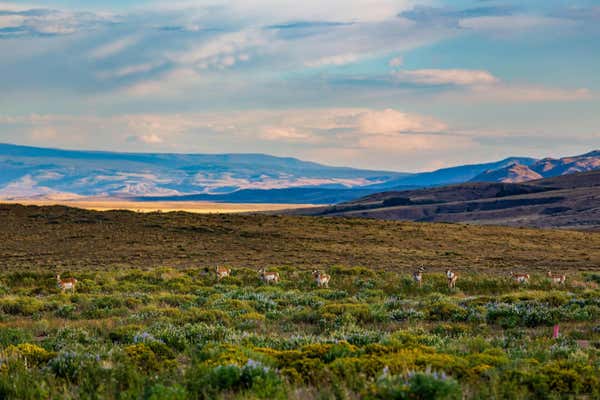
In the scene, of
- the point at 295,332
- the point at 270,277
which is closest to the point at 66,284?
the point at 270,277

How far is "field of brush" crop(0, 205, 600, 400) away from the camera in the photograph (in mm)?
7336

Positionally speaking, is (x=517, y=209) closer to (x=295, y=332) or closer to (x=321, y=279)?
(x=321, y=279)

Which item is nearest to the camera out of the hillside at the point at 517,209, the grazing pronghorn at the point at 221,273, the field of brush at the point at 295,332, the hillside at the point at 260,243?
the field of brush at the point at 295,332

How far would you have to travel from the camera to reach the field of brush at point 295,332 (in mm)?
7336

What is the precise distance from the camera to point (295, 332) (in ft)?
43.4

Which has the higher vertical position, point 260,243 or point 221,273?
point 221,273

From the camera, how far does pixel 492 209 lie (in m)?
142

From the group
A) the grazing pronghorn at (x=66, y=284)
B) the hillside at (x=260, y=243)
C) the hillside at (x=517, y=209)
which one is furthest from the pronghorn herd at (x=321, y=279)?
the hillside at (x=517, y=209)

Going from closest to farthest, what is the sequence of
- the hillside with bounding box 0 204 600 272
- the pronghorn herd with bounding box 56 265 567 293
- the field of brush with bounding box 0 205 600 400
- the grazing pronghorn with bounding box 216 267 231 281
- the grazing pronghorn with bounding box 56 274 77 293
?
the field of brush with bounding box 0 205 600 400
the grazing pronghorn with bounding box 56 274 77 293
the pronghorn herd with bounding box 56 265 567 293
the grazing pronghorn with bounding box 216 267 231 281
the hillside with bounding box 0 204 600 272

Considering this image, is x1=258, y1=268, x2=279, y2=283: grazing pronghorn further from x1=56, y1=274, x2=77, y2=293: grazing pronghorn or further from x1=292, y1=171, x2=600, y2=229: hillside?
x1=292, y1=171, x2=600, y2=229: hillside

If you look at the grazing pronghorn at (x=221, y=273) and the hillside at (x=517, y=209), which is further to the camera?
the hillside at (x=517, y=209)

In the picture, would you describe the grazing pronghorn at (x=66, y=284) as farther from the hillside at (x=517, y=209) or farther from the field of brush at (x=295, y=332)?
the hillside at (x=517, y=209)

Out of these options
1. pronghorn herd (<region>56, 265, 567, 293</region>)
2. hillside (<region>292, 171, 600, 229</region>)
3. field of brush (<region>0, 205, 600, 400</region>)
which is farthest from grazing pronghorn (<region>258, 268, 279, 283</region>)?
hillside (<region>292, 171, 600, 229</region>)

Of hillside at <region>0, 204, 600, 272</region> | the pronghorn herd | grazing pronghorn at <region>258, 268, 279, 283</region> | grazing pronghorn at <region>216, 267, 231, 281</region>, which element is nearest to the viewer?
the pronghorn herd
